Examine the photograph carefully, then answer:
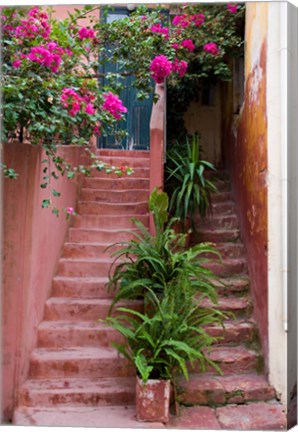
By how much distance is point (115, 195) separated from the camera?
4891 millimetres

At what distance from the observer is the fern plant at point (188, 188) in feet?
15.2

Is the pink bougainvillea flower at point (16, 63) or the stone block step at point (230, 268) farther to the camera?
the stone block step at point (230, 268)

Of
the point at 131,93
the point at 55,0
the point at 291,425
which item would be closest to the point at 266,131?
the point at 55,0

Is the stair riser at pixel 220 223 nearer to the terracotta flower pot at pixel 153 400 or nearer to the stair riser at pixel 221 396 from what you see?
the stair riser at pixel 221 396

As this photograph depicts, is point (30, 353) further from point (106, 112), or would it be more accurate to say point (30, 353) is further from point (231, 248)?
point (231, 248)

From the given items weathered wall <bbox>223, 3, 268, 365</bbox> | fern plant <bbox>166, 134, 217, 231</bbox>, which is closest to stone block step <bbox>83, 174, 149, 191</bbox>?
fern plant <bbox>166, 134, 217, 231</bbox>

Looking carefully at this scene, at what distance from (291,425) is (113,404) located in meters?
1.21

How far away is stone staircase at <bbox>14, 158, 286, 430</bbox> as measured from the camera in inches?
117

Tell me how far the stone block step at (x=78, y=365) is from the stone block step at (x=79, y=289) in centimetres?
60

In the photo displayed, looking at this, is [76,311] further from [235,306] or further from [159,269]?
[235,306]

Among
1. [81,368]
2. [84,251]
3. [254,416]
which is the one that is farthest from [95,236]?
[254,416]

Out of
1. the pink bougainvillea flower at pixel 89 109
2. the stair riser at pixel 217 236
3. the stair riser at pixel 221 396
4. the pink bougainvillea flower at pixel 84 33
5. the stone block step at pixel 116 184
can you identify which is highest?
the pink bougainvillea flower at pixel 84 33

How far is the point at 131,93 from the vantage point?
6.30 m

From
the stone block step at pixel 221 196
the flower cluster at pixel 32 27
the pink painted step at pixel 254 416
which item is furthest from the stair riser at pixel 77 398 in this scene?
the stone block step at pixel 221 196
